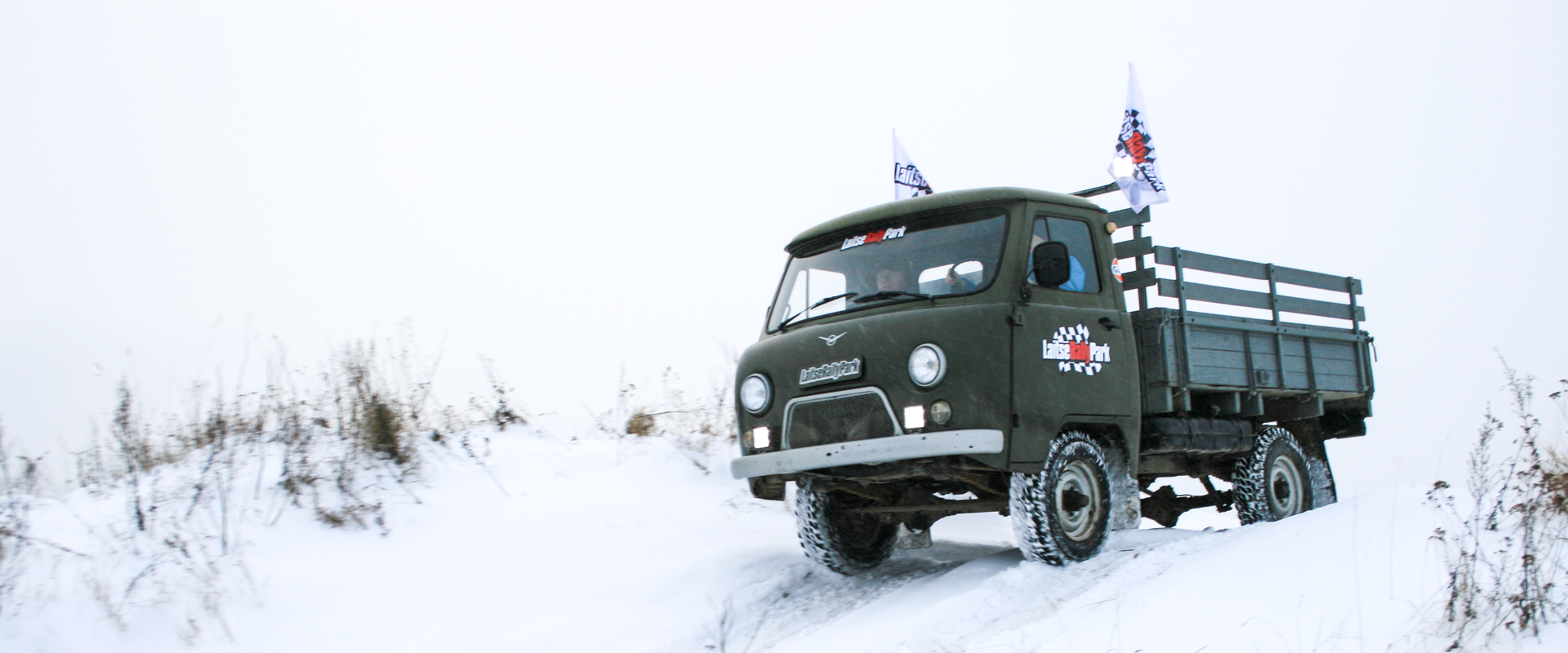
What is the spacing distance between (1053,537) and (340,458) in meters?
4.99

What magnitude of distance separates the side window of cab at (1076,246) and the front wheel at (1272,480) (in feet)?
8.40

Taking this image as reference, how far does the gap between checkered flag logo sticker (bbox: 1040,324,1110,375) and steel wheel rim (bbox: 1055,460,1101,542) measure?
21.6 inches

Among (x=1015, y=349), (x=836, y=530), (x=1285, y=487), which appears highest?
(x=1015, y=349)

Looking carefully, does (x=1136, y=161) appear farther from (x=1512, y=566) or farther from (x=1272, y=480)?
(x=1512, y=566)

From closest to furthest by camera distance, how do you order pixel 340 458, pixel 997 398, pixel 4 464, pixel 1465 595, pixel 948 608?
1. pixel 1465 595
2. pixel 948 608
3. pixel 997 398
4. pixel 4 464
5. pixel 340 458

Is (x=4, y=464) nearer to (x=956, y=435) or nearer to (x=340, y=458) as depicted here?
(x=340, y=458)

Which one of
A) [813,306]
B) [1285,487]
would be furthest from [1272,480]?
[813,306]

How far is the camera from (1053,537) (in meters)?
6.17

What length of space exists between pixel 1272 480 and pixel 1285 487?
338 mm

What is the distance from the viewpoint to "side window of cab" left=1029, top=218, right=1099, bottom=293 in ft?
21.4

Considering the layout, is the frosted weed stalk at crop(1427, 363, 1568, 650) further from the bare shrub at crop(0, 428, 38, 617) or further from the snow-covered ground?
the bare shrub at crop(0, 428, 38, 617)

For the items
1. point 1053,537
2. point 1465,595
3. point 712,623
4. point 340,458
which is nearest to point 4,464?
point 340,458

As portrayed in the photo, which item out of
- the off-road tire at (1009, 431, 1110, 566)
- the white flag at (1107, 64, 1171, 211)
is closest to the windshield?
the off-road tire at (1009, 431, 1110, 566)

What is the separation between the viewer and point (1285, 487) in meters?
8.66
